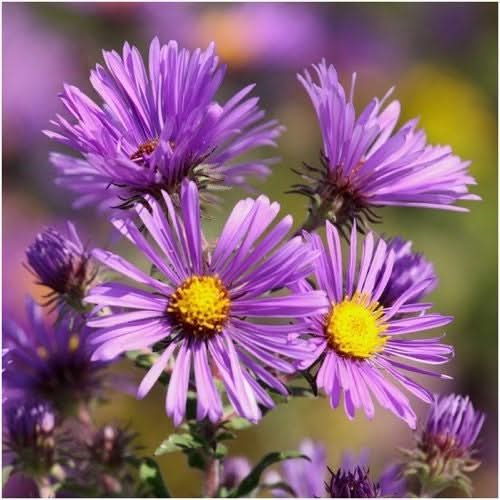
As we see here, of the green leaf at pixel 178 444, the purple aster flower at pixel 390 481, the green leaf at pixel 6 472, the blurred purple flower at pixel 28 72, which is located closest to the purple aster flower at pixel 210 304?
the green leaf at pixel 178 444

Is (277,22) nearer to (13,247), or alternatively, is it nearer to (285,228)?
(13,247)

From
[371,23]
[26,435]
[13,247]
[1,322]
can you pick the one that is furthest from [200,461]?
[371,23]

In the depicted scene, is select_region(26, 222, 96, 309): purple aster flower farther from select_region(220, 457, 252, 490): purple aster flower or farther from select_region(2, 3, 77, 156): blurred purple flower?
select_region(2, 3, 77, 156): blurred purple flower

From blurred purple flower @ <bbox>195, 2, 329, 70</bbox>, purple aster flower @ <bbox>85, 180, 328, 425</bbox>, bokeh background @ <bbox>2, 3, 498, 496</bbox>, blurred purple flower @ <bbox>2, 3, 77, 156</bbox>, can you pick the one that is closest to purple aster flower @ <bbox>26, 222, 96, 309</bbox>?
purple aster flower @ <bbox>85, 180, 328, 425</bbox>

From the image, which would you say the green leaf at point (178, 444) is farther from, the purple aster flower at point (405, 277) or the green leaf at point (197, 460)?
the purple aster flower at point (405, 277)

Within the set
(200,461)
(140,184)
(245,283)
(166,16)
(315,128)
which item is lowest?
(200,461)
